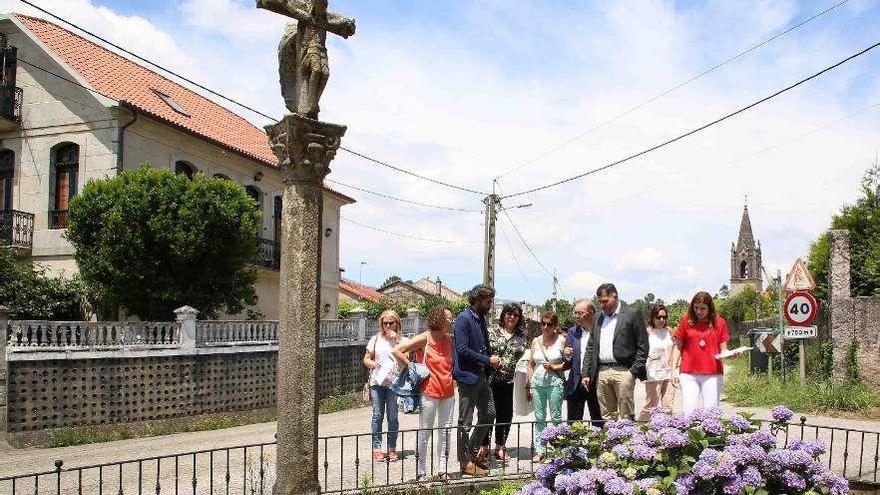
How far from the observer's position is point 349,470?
8.15 meters

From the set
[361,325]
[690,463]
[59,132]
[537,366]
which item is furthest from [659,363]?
[59,132]

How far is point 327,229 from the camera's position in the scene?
32.2m

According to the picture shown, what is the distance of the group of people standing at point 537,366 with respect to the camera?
7.53m

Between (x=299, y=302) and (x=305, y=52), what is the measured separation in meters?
1.84

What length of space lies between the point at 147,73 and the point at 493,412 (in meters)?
22.3

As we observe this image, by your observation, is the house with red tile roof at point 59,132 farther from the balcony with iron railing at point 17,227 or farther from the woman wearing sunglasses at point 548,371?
→ the woman wearing sunglasses at point 548,371

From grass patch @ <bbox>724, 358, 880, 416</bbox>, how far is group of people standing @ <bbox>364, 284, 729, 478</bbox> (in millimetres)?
5650

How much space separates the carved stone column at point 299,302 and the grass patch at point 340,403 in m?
11.0

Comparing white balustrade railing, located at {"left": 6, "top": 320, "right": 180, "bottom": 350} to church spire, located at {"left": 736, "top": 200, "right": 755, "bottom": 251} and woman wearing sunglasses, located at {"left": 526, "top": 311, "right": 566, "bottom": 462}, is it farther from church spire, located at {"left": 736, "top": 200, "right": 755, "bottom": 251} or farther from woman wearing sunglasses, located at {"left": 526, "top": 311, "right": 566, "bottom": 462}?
church spire, located at {"left": 736, "top": 200, "right": 755, "bottom": 251}

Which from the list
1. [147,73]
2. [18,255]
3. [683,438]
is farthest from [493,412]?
[147,73]

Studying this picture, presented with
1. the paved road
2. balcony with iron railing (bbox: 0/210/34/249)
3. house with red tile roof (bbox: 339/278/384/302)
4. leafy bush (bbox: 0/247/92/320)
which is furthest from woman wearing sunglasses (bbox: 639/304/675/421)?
house with red tile roof (bbox: 339/278/384/302)

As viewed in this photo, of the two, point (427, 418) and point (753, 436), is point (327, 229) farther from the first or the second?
point (753, 436)

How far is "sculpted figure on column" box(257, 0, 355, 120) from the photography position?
5582 mm

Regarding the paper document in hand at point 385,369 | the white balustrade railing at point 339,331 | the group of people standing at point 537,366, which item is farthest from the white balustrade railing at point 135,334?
the group of people standing at point 537,366
